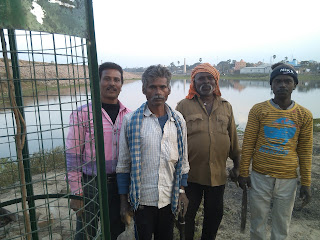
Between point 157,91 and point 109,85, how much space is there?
44 centimetres

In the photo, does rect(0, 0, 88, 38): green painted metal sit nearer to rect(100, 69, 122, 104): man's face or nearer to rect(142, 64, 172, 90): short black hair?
rect(142, 64, 172, 90): short black hair

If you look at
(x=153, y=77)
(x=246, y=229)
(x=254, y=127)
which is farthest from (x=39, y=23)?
(x=246, y=229)

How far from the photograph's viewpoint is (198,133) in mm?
2283

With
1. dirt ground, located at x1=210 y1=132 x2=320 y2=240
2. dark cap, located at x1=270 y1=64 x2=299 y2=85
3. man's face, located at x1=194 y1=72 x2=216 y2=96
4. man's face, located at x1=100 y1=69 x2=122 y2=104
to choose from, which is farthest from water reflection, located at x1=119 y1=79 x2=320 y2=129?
man's face, located at x1=100 y1=69 x2=122 y2=104

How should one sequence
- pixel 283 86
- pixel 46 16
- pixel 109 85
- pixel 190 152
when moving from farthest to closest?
1. pixel 190 152
2. pixel 283 86
3. pixel 109 85
4. pixel 46 16

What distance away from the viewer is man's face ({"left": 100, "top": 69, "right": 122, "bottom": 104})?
2041 mm

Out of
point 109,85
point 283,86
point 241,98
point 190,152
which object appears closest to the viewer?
point 109,85

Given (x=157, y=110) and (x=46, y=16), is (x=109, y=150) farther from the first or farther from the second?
(x=46, y=16)

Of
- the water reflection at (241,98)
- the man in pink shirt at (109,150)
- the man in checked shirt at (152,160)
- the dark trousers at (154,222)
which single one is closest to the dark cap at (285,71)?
the man in checked shirt at (152,160)

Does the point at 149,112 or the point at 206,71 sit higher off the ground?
the point at 206,71

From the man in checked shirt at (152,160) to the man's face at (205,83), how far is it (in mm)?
515

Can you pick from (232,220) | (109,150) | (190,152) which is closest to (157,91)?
(109,150)

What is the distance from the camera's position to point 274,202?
7.64 ft

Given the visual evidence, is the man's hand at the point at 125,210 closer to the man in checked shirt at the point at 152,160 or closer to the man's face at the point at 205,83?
the man in checked shirt at the point at 152,160
